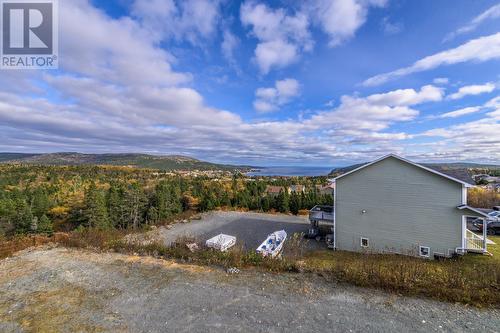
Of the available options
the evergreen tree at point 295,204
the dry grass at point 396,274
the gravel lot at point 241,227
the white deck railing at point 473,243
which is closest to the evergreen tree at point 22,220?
the gravel lot at point 241,227

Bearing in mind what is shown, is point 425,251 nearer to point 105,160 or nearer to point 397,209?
point 397,209

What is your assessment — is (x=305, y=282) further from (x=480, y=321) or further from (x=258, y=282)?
(x=480, y=321)

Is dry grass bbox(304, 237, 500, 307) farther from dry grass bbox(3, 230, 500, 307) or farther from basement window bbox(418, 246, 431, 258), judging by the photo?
basement window bbox(418, 246, 431, 258)

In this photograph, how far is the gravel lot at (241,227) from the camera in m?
15.6

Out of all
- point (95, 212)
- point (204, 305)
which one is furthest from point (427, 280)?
point (95, 212)

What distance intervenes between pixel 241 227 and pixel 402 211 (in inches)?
408

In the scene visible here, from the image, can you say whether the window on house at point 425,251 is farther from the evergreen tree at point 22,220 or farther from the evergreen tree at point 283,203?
the evergreen tree at point 22,220

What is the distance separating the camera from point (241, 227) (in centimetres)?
1847

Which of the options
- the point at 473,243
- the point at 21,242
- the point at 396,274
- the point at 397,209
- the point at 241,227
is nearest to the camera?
the point at 396,274

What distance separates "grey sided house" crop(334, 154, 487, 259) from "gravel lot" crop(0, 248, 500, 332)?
24.9 ft

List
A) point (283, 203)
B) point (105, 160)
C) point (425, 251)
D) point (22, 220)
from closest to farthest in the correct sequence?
1. point (425, 251)
2. point (283, 203)
3. point (22, 220)
4. point (105, 160)

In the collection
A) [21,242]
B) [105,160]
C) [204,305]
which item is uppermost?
[105,160]

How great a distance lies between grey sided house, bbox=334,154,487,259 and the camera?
11688 mm

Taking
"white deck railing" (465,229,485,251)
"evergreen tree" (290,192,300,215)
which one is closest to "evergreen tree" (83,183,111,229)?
"evergreen tree" (290,192,300,215)
